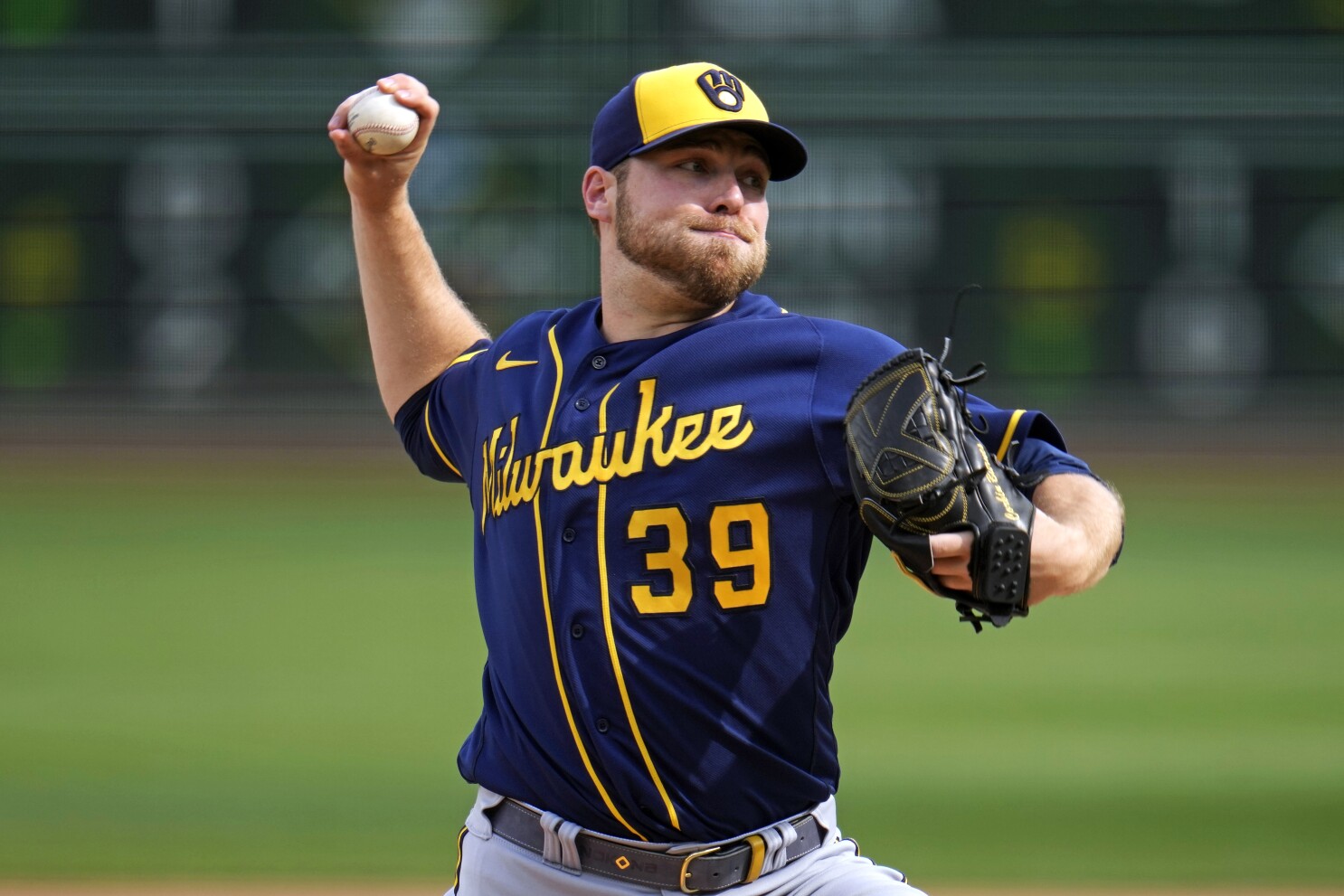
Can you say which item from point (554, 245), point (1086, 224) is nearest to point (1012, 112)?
point (1086, 224)

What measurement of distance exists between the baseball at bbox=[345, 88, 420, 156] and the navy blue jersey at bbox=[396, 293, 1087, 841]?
1.79 ft

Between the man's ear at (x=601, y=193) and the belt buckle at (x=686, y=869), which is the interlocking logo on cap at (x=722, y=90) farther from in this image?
the belt buckle at (x=686, y=869)

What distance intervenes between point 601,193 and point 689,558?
1.95 ft

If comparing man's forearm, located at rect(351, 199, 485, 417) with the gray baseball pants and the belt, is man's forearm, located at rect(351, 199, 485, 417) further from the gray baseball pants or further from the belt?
the belt

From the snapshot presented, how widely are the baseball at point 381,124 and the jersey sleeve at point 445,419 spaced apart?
323 mm

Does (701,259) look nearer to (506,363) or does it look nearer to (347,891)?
(506,363)

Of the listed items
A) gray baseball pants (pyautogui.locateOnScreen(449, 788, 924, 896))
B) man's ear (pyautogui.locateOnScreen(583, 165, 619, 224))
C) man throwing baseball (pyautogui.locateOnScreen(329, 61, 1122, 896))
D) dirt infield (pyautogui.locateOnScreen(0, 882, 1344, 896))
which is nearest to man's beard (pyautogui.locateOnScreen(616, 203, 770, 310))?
man throwing baseball (pyautogui.locateOnScreen(329, 61, 1122, 896))

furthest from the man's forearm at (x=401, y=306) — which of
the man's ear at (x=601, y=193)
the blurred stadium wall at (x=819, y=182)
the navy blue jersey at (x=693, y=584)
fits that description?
the blurred stadium wall at (x=819, y=182)

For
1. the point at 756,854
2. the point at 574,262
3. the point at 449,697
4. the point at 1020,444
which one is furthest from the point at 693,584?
the point at 574,262

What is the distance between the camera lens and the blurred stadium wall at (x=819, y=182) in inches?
343

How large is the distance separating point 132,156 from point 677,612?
809cm

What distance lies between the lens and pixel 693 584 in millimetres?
2039

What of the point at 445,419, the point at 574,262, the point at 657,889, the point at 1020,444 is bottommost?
the point at 657,889

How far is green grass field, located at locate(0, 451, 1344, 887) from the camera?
14.3 feet
